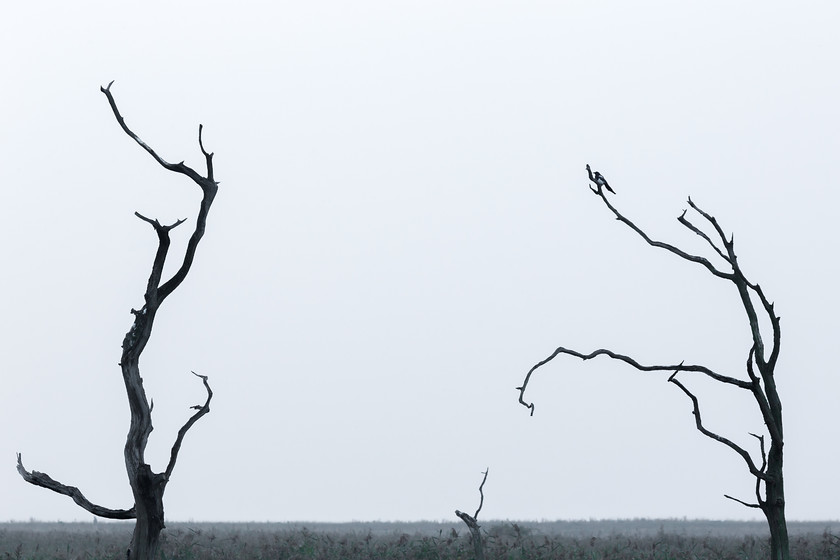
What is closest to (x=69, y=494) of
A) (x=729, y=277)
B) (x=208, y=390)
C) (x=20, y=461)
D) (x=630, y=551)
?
(x=20, y=461)

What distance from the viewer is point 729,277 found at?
863 centimetres

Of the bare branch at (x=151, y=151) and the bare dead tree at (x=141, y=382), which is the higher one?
the bare branch at (x=151, y=151)

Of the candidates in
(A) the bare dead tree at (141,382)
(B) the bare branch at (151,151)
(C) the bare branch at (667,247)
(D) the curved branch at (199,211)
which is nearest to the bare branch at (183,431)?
(A) the bare dead tree at (141,382)

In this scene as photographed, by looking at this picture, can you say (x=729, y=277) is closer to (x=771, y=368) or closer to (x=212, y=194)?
(x=771, y=368)

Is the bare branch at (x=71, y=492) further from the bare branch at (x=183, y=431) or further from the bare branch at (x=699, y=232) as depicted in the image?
the bare branch at (x=699, y=232)

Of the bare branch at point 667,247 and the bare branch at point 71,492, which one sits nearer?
the bare branch at point 667,247

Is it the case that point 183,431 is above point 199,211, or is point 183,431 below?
below

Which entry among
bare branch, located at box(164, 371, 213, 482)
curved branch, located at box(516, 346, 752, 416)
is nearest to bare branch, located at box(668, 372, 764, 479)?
curved branch, located at box(516, 346, 752, 416)

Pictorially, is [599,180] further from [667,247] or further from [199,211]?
[199,211]

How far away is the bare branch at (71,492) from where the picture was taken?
10094 mm

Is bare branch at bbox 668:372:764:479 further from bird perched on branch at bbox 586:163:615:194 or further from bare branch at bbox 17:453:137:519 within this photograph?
bare branch at bbox 17:453:137:519

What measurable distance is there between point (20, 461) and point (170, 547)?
1141 centimetres

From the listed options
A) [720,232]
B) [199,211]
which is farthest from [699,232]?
[199,211]

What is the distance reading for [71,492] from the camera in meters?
10.2
